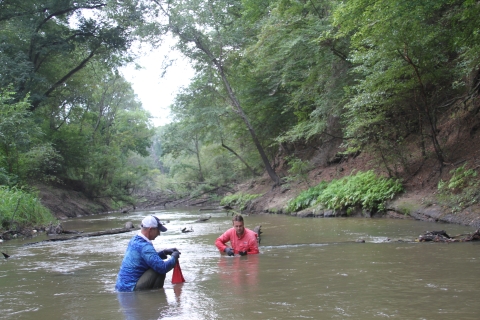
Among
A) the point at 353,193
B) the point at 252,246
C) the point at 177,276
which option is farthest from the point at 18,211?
the point at 353,193

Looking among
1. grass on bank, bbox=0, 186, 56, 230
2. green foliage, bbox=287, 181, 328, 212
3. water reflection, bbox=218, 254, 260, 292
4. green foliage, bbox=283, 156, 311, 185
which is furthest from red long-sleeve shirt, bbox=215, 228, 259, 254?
green foliage, bbox=283, 156, 311, 185

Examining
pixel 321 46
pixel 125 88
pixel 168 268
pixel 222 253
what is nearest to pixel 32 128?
pixel 321 46

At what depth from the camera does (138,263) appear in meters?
6.36

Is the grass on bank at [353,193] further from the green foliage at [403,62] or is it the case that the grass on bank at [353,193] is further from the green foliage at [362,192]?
the green foliage at [403,62]

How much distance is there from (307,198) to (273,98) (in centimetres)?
829

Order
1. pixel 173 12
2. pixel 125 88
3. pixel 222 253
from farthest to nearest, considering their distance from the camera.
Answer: pixel 125 88 < pixel 173 12 < pixel 222 253

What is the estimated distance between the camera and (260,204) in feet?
82.6

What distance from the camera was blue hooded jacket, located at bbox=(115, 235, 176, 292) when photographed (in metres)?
6.22

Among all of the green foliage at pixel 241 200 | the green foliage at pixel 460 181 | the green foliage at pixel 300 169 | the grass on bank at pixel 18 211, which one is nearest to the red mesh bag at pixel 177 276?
the green foliage at pixel 460 181

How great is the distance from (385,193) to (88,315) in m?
12.6

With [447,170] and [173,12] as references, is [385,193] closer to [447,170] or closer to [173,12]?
[447,170]

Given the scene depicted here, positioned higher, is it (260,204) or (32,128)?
(32,128)

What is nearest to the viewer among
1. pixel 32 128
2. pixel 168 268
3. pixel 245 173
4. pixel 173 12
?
pixel 168 268

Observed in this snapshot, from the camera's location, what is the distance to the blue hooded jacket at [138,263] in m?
6.22
